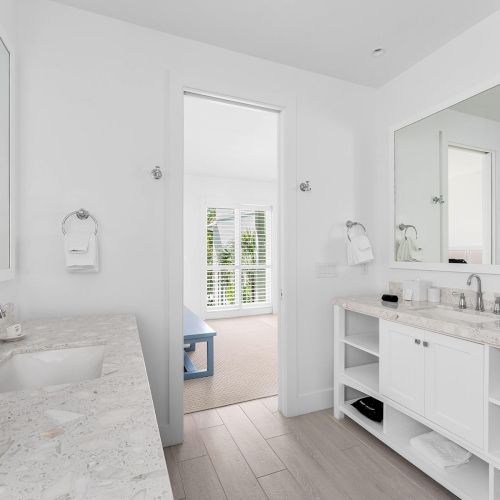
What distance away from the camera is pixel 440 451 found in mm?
1657

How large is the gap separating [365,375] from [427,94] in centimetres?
202

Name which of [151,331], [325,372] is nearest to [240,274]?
[325,372]

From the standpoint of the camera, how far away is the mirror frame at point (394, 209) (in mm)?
1884

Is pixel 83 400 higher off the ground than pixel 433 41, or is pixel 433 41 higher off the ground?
pixel 433 41

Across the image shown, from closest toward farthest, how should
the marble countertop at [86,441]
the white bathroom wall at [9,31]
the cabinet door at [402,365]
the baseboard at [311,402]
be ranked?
the marble countertop at [86,441] < the white bathroom wall at [9,31] < the cabinet door at [402,365] < the baseboard at [311,402]

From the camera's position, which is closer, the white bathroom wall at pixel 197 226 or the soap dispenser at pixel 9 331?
the soap dispenser at pixel 9 331

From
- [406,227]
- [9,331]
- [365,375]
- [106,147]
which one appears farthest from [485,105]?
[9,331]

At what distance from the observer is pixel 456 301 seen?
2051 millimetres

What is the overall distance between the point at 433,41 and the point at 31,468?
2.79 meters

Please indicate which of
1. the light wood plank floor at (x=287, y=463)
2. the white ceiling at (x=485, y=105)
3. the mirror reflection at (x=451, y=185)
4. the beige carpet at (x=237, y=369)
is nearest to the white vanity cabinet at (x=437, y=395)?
the light wood plank floor at (x=287, y=463)

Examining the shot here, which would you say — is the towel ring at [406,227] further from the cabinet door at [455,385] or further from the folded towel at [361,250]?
A: the cabinet door at [455,385]

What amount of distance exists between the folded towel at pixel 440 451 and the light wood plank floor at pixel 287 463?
138 mm

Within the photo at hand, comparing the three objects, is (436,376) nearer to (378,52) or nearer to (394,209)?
(394,209)

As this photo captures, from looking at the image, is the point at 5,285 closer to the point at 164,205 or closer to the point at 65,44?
the point at 164,205
